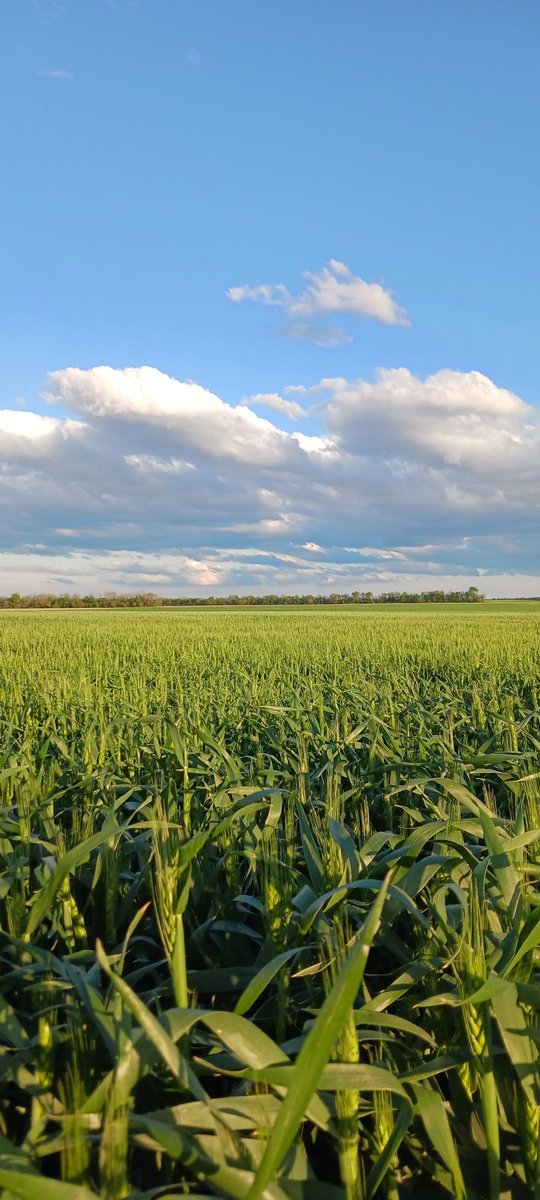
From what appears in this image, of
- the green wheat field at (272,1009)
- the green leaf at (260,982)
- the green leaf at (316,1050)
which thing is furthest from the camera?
the green leaf at (260,982)

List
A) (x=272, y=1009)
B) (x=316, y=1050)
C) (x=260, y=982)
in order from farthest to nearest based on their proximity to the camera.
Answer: (x=272, y=1009), (x=260, y=982), (x=316, y=1050)

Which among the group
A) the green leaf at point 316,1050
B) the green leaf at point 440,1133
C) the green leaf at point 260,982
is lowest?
the green leaf at point 440,1133

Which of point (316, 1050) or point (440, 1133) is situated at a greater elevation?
point (316, 1050)

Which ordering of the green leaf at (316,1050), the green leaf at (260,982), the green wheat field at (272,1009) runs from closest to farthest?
the green leaf at (316,1050), the green wheat field at (272,1009), the green leaf at (260,982)

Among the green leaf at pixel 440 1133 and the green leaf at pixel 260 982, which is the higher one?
the green leaf at pixel 260 982

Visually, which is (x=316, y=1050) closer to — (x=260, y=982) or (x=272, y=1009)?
(x=260, y=982)

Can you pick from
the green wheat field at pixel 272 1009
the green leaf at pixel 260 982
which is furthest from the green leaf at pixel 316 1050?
the green leaf at pixel 260 982

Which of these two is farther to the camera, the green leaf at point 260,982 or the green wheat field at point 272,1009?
the green leaf at point 260,982

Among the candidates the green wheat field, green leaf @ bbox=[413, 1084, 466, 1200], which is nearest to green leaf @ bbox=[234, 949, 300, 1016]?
the green wheat field

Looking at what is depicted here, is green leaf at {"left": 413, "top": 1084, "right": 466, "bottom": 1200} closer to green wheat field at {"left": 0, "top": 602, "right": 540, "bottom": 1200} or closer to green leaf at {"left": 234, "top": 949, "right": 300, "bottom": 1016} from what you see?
green wheat field at {"left": 0, "top": 602, "right": 540, "bottom": 1200}

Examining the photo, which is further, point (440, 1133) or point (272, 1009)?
point (272, 1009)

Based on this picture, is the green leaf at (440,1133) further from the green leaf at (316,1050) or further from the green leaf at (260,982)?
the green leaf at (316,1050)

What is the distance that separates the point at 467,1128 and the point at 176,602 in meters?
99.7

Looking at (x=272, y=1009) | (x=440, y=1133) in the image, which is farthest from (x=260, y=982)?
(x=272, y=1009)
